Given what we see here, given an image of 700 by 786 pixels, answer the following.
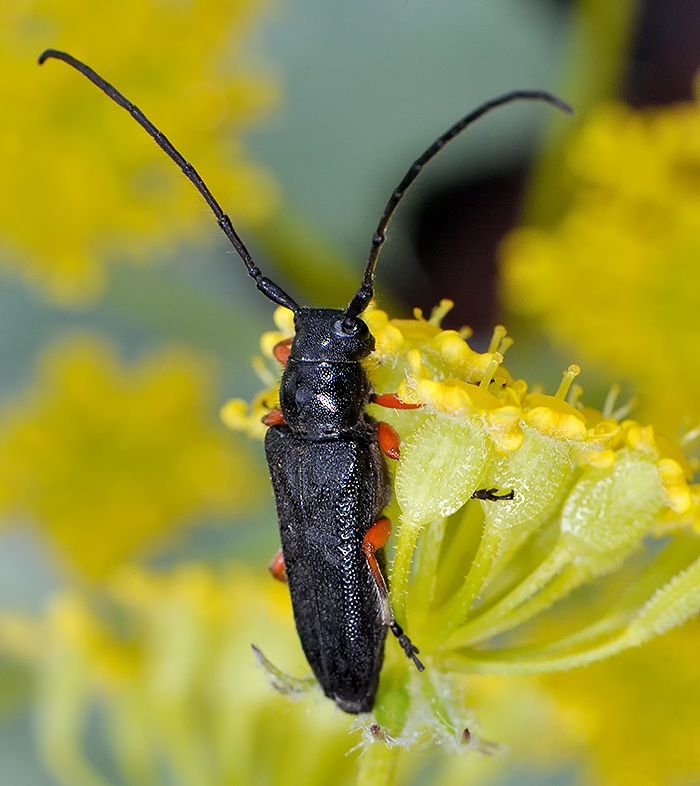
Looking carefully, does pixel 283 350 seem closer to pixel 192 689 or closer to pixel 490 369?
pixel 490 369

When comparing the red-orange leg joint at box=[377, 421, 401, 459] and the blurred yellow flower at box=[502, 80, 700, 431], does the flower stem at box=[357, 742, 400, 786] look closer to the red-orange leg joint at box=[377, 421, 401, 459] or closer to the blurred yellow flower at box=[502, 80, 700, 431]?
the red-orange leg joint at box=[377, 421, 401, 459]

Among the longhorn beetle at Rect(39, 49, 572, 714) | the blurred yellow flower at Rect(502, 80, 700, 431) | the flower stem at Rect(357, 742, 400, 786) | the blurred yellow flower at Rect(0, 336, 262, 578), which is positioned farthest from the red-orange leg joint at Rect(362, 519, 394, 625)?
the blurred yellow flower at Rect(0, 336, 262, 578)

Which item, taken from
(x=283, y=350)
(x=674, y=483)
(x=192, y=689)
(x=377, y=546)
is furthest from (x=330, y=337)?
(x=192, y=689)

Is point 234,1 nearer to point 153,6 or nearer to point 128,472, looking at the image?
point 153,6

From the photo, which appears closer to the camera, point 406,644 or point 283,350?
point 406,644

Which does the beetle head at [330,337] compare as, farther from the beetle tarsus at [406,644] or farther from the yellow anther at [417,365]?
the beetle tarsus at [406,644]

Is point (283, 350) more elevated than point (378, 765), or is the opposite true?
point (283, 350)
